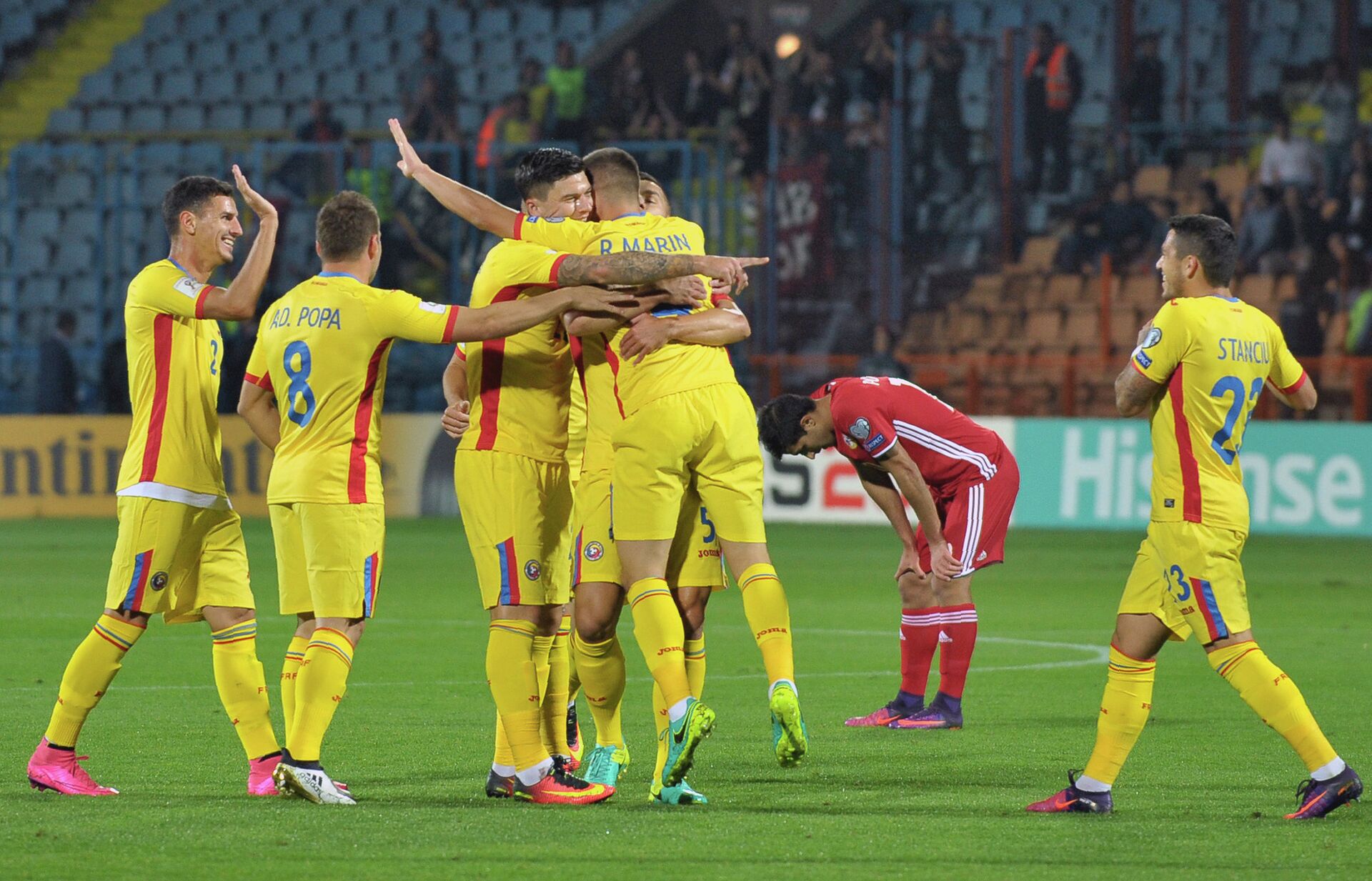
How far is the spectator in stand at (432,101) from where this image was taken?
24.4 meters

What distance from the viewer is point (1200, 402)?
21.0ft

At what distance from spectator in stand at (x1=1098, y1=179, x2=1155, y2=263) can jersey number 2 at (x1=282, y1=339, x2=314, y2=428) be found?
56.2 ft

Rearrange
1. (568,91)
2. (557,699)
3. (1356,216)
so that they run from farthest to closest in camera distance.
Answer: (568,91) < (1356,216) < (557,699)

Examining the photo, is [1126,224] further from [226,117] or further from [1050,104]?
[226,117]

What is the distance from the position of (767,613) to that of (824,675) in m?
3.60

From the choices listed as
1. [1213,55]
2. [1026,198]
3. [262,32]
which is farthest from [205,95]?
[1213,55]

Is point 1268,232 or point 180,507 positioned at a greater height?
point 1268,232

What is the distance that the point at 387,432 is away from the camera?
67.7 feet

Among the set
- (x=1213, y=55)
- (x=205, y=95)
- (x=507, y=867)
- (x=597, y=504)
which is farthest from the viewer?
(x=205, y=95)

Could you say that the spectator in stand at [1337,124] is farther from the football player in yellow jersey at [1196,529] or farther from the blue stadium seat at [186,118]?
the football player in yellow jersey at [1196,529]

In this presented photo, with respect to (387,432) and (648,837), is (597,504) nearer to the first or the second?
(648,837)

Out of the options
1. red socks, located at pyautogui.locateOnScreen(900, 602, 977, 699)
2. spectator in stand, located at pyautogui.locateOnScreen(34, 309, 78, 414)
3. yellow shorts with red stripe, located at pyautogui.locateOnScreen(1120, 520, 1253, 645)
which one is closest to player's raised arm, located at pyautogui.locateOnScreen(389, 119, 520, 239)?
yellow shorts with red stripe, located at pyautogui.locateOnScreen(1120, 520, 1253, 645)

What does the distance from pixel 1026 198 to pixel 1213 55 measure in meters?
4.12

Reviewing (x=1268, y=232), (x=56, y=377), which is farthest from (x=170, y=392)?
(x=1268, y=232)
